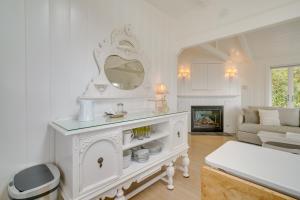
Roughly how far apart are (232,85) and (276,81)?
51.5 inches

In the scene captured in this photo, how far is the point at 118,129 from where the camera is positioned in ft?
4.66

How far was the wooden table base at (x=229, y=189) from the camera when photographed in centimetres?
69

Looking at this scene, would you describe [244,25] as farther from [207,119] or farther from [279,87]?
[279,87]

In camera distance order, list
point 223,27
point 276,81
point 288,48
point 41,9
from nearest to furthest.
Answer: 1. point 41,9
2. point 223,27
3. point 288,48
4. point 276,81

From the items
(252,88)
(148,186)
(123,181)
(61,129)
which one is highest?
(252,88)

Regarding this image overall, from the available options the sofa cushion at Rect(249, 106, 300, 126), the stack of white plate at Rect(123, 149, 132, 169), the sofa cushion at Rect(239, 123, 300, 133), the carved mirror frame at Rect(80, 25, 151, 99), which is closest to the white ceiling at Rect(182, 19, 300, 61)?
the sofa cushion at Rect(249, 106, 300, 126)

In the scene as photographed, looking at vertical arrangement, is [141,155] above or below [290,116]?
below

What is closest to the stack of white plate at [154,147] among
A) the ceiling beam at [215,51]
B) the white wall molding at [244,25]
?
the white wall molding at [244,25]

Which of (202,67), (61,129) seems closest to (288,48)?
(202,67)

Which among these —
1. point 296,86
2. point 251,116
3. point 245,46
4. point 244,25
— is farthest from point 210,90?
point 244,25

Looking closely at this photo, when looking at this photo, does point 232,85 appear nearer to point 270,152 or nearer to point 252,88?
point 252,88

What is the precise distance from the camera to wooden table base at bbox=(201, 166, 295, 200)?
690 mm

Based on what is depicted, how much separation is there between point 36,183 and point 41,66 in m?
1.02

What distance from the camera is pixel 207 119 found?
16.4 ft
